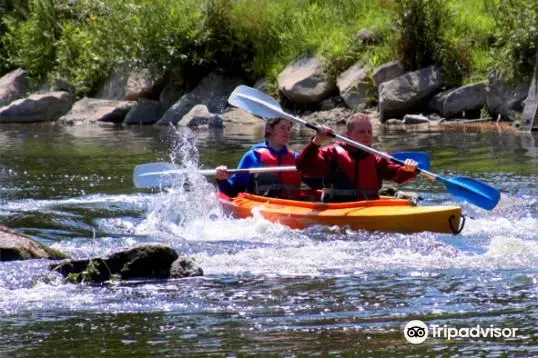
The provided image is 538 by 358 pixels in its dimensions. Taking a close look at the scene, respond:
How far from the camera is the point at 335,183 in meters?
9.48

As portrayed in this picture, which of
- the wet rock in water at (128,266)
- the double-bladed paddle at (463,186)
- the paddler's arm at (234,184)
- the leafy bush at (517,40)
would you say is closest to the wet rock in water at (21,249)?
the wet rock in water at (128,266)

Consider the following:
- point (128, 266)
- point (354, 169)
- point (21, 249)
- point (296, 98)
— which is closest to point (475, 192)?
point (354, 169)

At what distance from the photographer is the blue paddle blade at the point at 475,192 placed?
358 inches

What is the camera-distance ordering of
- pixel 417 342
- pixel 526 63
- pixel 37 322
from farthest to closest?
pixel 526 63 → pixel 37 322 → pixel 417 342

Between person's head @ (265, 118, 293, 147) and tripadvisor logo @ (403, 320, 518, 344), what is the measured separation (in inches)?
184

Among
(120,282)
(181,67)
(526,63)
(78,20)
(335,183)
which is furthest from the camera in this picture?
(78,20)

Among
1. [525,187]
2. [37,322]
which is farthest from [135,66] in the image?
[37,322]

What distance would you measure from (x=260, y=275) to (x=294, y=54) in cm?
1606

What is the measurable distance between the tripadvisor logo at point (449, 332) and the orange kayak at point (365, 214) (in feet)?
10.5

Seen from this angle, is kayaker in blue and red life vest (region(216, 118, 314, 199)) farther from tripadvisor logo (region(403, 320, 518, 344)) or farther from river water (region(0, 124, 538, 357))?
tripadvisor logo (region(403, 320, 518, 344))

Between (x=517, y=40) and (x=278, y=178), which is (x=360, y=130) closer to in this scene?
(x=278, y=178)

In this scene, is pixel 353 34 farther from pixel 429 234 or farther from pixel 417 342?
pixel 417 342

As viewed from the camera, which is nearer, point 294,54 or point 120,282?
point 120,282

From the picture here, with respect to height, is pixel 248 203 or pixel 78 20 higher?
pixel 78 20
